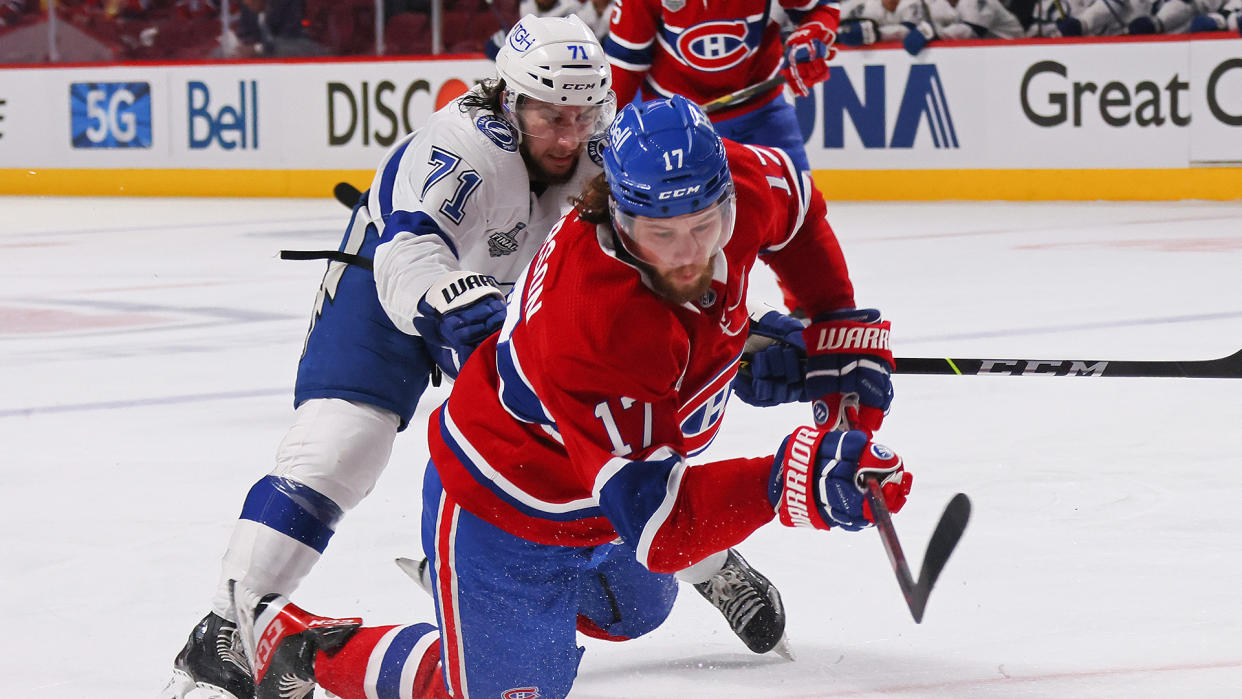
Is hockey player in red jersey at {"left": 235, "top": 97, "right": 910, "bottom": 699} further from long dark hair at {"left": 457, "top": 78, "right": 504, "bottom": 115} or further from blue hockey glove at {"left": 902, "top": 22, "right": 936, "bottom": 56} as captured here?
blue hockey glove at {"left": 902, "top": 22, "right": 936, "bottom": 56}

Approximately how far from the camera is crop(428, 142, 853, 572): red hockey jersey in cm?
177

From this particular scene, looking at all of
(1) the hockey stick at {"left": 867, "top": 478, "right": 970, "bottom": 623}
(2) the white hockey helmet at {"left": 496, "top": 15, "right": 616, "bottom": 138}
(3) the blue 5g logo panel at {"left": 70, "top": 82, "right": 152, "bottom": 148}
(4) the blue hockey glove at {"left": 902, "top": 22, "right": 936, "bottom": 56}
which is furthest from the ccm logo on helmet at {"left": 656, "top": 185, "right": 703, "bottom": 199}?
(3) the blue 5g logo panel at {"left": 70, "top": 82, "right": 152, "bottom": 148}

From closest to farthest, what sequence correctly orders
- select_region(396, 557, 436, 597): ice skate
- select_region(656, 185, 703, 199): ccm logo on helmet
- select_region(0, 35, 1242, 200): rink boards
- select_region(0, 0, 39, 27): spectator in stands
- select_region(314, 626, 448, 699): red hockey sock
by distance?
1. select_region(656, 185, 703, 199): ccm logo on helmet
2. select_region(314, 626, 448, 699): red hockey sock
3. select_region(396, 557, 436, 597): ice skate
4. select_region(0, 35, 1242, 200): rink boards
5. select_region(0, 0, 39, 27): spectator in stands

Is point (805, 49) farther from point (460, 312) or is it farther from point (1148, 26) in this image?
point (1148, 26)

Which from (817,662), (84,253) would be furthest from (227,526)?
(84,253)

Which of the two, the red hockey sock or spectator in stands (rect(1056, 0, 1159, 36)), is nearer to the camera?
the red hockey sock

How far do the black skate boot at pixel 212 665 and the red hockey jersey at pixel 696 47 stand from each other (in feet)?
10.2

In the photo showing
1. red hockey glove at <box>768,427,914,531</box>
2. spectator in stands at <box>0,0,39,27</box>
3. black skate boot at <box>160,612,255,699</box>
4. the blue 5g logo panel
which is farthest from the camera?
spectator in stands at <box>0,0,39,27</box>

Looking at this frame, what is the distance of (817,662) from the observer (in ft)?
7.74

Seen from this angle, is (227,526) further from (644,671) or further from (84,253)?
(84,253)

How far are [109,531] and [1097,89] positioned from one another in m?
7.12

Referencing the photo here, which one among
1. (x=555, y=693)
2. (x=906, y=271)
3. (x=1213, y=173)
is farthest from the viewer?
(x=1213, y=173)

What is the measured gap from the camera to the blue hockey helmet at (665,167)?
1797 mm

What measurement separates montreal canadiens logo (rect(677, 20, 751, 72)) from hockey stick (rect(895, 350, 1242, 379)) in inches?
101
